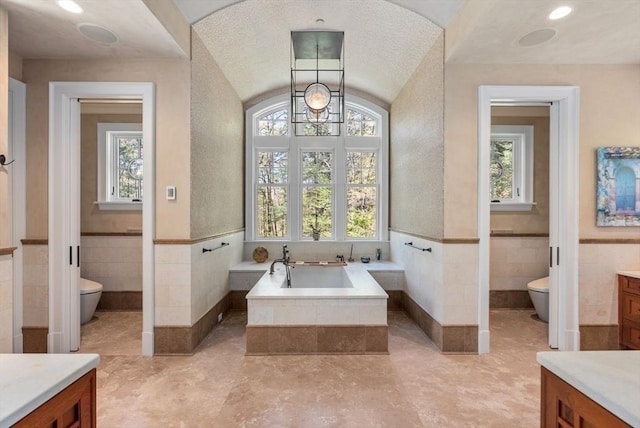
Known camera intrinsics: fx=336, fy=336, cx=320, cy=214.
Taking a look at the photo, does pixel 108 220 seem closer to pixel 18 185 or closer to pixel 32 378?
pixel 18 185

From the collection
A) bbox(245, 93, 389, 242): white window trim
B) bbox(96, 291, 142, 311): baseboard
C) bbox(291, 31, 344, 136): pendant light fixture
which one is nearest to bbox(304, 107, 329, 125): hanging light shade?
bbox(291, 31, 344, 136): pendant light fixture

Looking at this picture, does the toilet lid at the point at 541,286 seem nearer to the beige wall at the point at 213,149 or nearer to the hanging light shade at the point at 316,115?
the hanging light shade at the point at 316,115

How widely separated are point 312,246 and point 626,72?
3998 millimetres

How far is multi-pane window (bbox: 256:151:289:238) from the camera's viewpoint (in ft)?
17.1

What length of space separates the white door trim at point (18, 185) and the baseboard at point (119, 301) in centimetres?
144

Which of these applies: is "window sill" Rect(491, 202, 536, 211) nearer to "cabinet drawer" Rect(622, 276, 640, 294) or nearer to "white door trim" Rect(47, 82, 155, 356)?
"cabinet drawer" Rect(622, 276, 640, 294)

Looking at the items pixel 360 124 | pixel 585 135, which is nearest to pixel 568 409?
pixel 585 135

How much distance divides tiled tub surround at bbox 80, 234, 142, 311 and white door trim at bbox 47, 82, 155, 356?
1.36 m

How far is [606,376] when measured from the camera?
3.12ft

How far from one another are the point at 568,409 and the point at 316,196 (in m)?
4.39

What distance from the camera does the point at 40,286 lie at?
3.00m

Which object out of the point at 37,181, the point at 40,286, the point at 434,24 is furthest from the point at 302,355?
the point at 434,24

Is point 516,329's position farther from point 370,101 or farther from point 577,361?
point 370,101

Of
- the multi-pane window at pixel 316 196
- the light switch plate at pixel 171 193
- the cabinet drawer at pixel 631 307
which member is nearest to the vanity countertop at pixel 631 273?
the cabinet drawer at pixel 631 307
